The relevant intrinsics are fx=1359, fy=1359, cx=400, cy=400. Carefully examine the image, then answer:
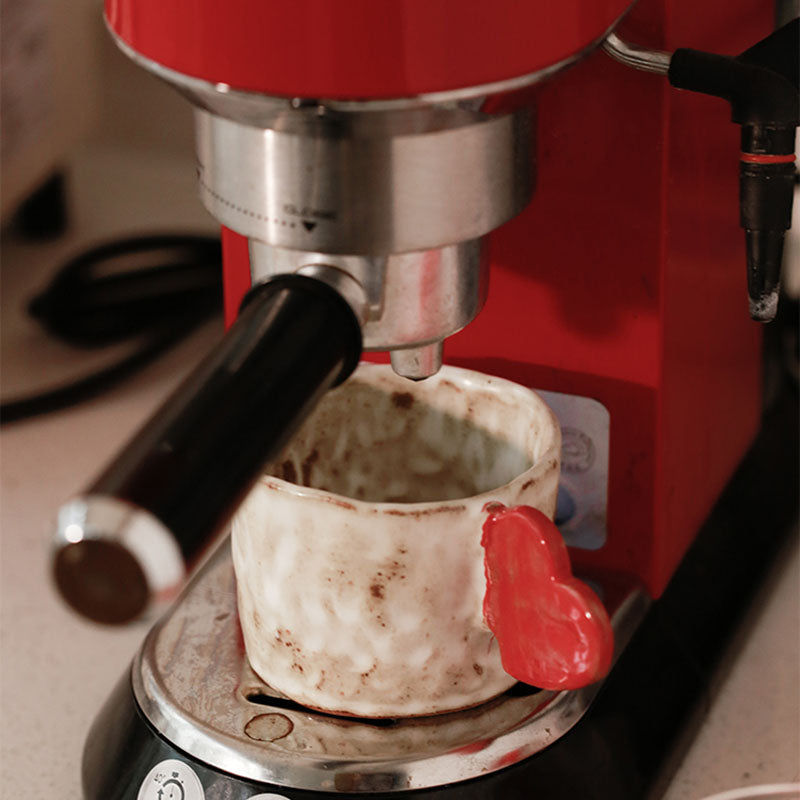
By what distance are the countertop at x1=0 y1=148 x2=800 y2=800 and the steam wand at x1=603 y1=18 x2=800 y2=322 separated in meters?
0.17

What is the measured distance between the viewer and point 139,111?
2.97 feet

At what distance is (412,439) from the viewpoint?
0.45 metres

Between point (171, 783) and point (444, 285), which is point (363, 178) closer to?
point (444, 285)

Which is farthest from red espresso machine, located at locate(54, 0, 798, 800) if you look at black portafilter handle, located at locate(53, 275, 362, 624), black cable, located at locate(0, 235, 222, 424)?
black cable, located at locate(0, 235, 222, 424)

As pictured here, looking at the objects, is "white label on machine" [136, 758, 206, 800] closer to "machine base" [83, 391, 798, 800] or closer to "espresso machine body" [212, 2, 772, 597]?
"machine base" [83, 391, 798, 800]

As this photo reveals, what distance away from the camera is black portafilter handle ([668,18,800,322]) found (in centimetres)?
35

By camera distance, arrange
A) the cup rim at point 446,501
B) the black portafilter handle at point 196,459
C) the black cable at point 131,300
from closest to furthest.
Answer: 1. the black portafilter handle at point 196,459
2. the cup rim at point 446,501
3. the black cable at point 131,300

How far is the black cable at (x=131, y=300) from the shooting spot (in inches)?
26.5

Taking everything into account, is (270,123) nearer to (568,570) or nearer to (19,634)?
(568,570)

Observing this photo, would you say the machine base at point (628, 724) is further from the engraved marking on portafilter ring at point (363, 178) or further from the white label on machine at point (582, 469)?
the engraved marking on portafilter ring at point (363, 178)

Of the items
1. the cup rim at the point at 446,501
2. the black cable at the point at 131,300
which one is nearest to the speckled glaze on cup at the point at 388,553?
the cup rim at the point at 446,501

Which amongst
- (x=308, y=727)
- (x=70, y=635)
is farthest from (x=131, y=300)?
(x=308, y=727)

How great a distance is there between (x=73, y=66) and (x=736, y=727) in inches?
19.5

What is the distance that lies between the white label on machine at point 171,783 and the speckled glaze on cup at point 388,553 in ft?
0.12
